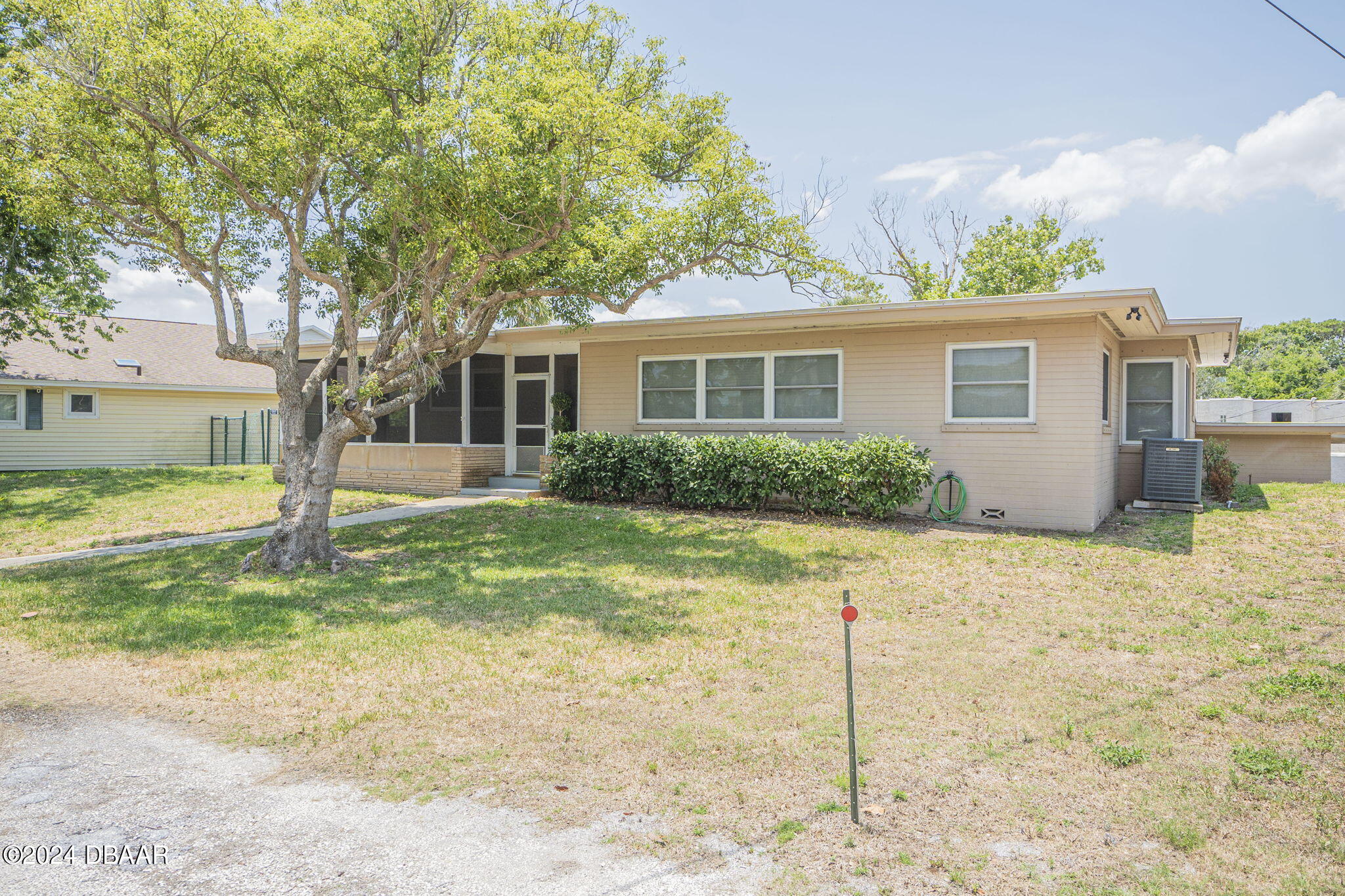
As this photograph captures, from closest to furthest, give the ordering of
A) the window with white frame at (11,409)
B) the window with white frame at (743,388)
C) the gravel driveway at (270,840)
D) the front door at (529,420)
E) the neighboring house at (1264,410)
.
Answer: the gravel driveway at (270,840) → the window with white frame at (743,388) → the front door at (529,420) → the window with white frame at (11,409) → the neighboring house at (1264,410)

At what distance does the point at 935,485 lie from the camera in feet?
37.6

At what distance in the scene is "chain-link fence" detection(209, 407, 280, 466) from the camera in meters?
23.1

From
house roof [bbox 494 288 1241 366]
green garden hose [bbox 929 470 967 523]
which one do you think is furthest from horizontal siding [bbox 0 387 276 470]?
green garden hose [bbox 929 470 967 523]

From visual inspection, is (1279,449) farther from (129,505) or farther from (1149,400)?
(129,505)

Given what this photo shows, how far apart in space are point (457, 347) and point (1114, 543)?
26.9 feet

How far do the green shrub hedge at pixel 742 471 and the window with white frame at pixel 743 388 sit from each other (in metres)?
0.59

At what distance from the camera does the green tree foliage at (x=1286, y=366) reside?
54.5 m

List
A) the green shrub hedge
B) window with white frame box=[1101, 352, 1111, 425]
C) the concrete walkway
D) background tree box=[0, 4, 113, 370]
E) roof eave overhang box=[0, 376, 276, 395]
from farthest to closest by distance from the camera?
roof eave overhang box=[0, 376, 276, 395], background tree box=[0, 4, 113, 370], window with white frame box=[1101, 352, 1111, 425], the green shrub hedge, the concrete walkway

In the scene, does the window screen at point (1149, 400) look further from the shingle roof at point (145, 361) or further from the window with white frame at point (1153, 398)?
the shingle roof at point (145, 361)

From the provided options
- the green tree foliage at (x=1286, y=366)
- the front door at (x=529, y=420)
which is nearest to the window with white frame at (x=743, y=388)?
the front door at (x=529, y=420)

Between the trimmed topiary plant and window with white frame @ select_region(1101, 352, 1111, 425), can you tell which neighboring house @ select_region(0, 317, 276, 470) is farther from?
the trimmed topiary plant

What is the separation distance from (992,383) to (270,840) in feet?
33.4

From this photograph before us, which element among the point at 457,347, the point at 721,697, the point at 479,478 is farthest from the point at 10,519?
the point at 721,697

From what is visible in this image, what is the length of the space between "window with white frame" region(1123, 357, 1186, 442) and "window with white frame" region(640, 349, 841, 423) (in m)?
5.36
